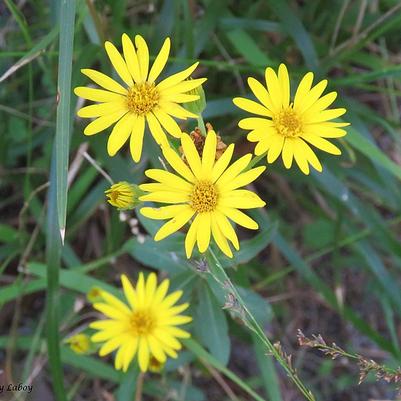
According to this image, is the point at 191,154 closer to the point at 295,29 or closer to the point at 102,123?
the point at 102,123

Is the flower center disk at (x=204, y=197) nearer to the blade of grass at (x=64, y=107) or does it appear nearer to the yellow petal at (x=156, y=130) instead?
the yellow petal at (x=156, y=130)

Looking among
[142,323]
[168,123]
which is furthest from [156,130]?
[142,323]

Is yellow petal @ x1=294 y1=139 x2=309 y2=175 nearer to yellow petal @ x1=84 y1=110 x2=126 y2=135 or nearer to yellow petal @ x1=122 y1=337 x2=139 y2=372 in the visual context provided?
yellow petal @ x1=84 y1=110 x2=126 y2=135

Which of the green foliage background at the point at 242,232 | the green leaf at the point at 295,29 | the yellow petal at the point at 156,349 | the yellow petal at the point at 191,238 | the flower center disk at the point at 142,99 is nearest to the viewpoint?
the yellow petal at the point at 191,238

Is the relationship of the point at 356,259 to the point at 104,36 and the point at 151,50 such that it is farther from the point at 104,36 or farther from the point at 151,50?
the point at 104,36

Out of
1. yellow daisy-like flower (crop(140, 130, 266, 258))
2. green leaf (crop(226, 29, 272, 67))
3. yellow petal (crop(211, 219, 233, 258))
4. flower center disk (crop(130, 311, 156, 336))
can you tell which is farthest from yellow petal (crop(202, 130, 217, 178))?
green leaf (crop(226, 29, 272, 67))

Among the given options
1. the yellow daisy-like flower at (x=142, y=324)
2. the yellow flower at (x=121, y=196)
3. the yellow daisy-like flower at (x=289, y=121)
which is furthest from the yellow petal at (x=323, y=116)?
the yellow daisy-like flower at (x=142, y=324)
